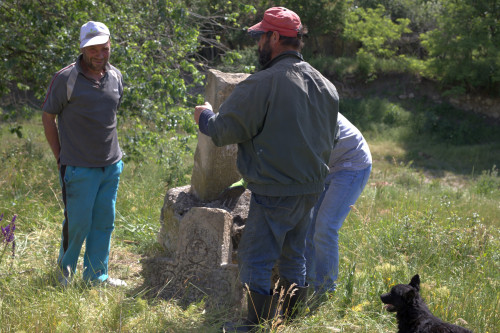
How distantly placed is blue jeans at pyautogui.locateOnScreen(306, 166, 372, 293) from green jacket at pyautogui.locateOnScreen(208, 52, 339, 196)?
2.26 feet

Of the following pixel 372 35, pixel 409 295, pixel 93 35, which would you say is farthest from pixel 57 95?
pixel 372 35

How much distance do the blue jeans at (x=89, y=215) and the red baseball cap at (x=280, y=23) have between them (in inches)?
63.5

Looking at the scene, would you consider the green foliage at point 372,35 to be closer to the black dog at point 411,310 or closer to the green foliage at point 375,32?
the green foliage at point 375,32

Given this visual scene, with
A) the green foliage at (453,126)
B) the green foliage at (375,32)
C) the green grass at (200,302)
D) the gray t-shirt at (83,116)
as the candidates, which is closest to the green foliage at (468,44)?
the green foliage at (453,126)

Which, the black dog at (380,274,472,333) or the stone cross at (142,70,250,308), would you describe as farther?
the stone cross at (142,70,250,308)

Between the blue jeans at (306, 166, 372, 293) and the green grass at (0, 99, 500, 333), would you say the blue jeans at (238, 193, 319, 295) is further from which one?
the blue jeans at (306, 166, 372, 293)

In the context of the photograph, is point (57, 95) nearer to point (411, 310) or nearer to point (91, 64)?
point (91, 64)

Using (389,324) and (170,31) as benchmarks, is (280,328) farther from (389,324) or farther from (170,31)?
(170,31)

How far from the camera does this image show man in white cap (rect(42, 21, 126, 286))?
12.3ft

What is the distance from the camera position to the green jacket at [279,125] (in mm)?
3100

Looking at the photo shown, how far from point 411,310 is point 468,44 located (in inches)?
721

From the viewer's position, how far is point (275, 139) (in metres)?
3.12

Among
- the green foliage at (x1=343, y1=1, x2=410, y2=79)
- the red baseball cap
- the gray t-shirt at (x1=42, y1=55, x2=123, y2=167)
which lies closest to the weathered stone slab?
the gray t-shirt at (x1=42, y1=55, x2=123, y2=167)

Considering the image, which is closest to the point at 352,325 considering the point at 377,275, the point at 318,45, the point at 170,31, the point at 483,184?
the point at 377,275
